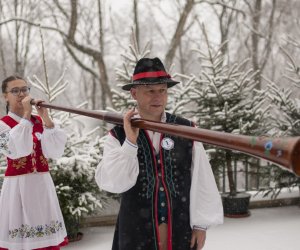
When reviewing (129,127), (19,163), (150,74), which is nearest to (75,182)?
(19,163)

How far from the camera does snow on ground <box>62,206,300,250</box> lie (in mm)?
4770

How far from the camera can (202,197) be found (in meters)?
2.39

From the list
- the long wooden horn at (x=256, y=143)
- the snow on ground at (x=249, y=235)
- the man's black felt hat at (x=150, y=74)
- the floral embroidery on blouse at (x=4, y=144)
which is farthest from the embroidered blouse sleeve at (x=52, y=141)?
the snow on ground at (x=249, y=235)

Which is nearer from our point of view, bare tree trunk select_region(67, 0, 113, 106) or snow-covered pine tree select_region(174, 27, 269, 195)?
snow-covered pine tree select_region(174, 27, 269, 195)

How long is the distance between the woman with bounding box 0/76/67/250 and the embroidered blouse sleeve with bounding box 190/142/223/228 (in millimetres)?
1406

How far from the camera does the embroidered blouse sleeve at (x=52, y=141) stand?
3.30 meters

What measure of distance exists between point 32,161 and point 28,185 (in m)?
0.20

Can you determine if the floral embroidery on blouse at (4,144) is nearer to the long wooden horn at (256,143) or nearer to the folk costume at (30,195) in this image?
the folk costume at (30,195)

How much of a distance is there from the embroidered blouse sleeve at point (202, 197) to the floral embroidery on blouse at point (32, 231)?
4.76ft

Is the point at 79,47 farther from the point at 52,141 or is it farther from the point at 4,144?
the point at 4,144

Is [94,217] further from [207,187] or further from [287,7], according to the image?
[287,7]

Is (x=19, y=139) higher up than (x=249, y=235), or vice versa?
(x=19, y=139)

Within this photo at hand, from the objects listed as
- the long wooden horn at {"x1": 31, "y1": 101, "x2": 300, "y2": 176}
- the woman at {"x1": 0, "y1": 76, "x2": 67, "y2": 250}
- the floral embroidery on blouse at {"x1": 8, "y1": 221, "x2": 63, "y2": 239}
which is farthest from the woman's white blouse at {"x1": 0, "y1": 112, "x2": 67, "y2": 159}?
the long wooden horn at {"x1": 31, "y1": 101, "x2": 300, "y2": 176}

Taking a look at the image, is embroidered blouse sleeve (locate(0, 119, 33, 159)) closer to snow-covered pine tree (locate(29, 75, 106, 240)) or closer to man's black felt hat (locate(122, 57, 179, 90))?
man's black felt hat (locate(122, 57, 179, 90))
